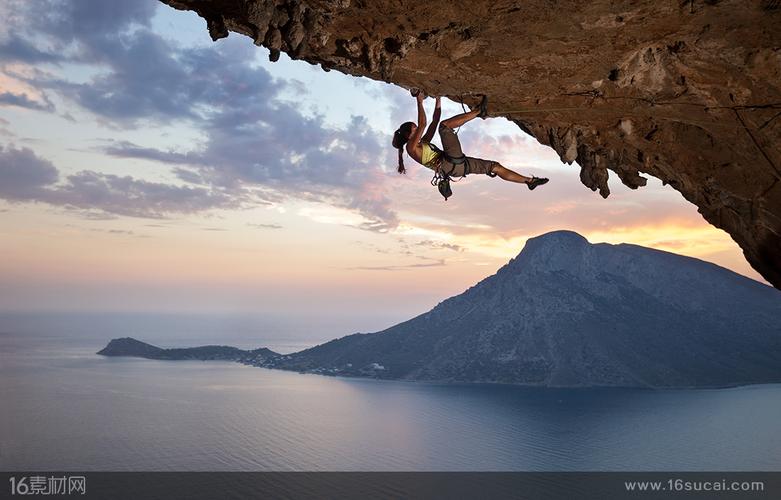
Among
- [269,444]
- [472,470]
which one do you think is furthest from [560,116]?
[269,444]

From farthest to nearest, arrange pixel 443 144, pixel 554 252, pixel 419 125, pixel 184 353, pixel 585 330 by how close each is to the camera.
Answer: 1. pixel 554 252
2. pixel 184 353
3. pixel 585 330
4. pixel 443 144
5. pixel 419 125

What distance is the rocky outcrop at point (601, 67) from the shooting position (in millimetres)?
4746

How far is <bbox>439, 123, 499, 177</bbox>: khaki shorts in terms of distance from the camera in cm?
659

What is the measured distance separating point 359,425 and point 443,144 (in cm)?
7814

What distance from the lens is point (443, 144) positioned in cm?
673

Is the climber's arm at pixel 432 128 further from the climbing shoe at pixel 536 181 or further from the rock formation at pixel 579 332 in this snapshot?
the rock formation at pixel 579 332

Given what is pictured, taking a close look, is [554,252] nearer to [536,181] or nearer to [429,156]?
[536,181]

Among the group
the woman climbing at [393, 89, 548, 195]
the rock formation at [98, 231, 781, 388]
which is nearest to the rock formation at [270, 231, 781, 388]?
the rock formation at [98, 231, 781, 388]

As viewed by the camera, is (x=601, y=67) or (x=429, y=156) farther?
(x=429, y=156)

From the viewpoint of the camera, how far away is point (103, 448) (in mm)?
60656

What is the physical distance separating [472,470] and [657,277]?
136 metres

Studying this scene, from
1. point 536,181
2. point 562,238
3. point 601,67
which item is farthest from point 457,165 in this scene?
point 562,238
